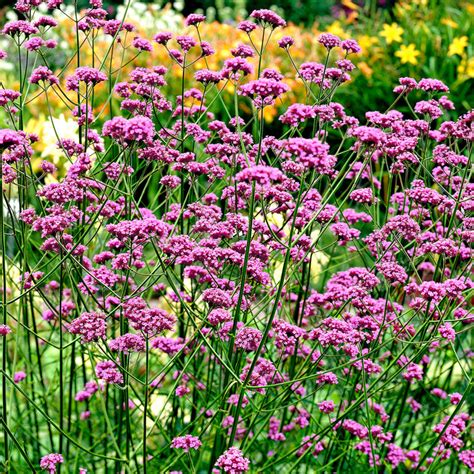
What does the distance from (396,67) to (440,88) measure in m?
5.33

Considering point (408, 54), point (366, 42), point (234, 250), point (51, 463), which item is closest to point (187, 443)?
point (51, 463)

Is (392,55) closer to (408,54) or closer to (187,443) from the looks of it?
(408,54)

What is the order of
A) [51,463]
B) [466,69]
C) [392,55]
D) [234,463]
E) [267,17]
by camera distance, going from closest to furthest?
1. [234,463]
2. [51,463]
3. [267,17]
4. [466,69]
5. [392,55]

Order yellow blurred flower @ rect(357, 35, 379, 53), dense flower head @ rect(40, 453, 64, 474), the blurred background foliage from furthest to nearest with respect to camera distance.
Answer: yellow blurred flower @ rect(357, 35, 379, 53), the blurred background foliage, dense flower head @ rect(40, 453, 64, 474)

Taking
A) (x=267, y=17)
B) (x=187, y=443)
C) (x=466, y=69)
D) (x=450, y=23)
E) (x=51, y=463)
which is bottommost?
(x=51, y=463)

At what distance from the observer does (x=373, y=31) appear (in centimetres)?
904

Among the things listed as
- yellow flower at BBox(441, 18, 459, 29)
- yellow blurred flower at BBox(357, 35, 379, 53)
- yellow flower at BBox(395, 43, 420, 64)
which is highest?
yellow flower at BBox(441, 18, 459, 29)

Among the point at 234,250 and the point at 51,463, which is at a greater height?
the point at 234,250

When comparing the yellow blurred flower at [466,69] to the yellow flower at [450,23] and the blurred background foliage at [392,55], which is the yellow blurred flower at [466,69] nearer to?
the blurred background foliage at [392,55]

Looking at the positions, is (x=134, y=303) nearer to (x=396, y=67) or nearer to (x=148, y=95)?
(x=148, y=95)

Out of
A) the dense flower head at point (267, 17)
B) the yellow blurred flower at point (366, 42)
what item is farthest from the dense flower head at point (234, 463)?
the yellow blurred flower at point (366, 42)

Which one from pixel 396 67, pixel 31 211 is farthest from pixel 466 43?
pixel 31 211

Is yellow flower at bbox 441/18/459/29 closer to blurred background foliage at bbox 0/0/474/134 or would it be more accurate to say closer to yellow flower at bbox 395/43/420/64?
blurred background foliage at bbox 0/0/474/134

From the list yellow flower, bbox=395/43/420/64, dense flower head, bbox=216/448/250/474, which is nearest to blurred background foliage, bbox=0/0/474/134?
yellow flower, bbox=395/43/420/64
